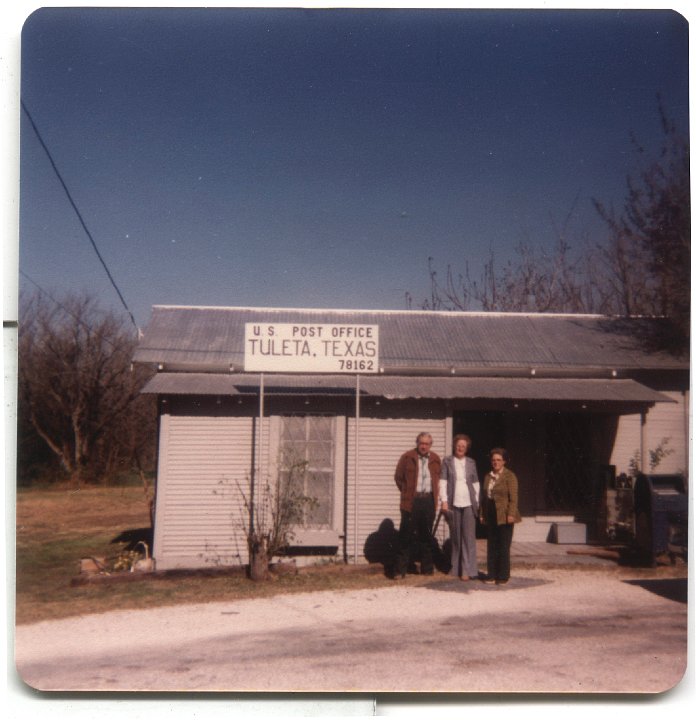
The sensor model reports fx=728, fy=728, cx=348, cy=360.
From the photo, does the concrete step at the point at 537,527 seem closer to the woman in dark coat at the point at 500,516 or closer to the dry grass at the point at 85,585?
the woman in dark coat at the point at 500,516

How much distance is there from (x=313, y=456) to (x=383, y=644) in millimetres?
3982

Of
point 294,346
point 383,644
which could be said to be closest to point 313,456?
point 294,346

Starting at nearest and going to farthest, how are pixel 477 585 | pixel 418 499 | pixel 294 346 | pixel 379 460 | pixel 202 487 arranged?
pixel 294 346
pixel 477 585
pixel 418 499
pixel 202 487
pixel 379 460

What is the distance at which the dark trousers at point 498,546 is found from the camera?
808 cm

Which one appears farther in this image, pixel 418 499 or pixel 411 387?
pixel 411 387

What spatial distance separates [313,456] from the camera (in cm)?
988

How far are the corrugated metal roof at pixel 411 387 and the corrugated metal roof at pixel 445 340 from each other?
0.23 meters

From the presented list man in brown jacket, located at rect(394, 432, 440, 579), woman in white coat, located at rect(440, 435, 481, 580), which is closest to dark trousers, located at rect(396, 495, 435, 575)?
man in brown jacket, located at rect(394, 432, 440, 579)

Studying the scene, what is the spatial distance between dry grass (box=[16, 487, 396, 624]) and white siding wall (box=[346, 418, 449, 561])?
107 centimetres

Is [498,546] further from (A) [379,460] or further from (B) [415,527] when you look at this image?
(A) [379,460]

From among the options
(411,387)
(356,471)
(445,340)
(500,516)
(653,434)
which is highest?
(445,340)

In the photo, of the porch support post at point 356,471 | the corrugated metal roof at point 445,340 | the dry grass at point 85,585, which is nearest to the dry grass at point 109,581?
the dry grass at point 85,585

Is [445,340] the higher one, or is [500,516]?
[445,340]

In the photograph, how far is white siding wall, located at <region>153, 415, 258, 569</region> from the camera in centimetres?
959
